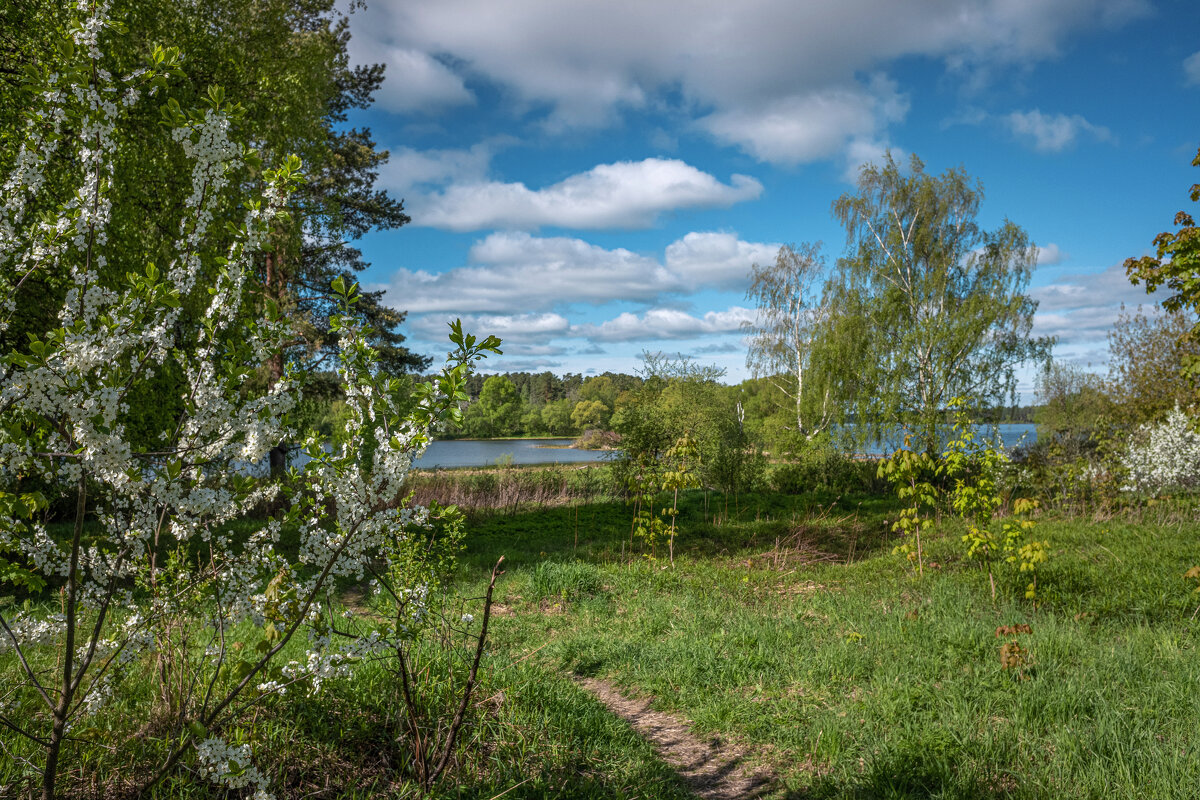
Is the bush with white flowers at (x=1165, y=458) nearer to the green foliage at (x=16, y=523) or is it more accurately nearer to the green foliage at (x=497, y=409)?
the green foliage at (x=16, y=523)

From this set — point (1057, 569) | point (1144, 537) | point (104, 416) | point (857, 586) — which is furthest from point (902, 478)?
point (104, 416)

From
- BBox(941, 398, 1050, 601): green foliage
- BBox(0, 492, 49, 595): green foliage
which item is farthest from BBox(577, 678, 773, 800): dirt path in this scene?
BBox(941, 398, 1050, 601): green foliage

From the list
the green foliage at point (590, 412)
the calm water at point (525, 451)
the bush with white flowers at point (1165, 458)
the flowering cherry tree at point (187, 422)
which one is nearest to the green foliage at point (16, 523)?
the flowering cherry tree at point (187, 422)

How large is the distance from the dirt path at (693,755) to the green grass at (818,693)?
4.4 inches

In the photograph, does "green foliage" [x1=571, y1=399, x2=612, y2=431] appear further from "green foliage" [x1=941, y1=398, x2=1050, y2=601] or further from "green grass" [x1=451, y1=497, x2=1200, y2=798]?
"green foliage" [x1=941, y1=398, x2=1050, y2=601]

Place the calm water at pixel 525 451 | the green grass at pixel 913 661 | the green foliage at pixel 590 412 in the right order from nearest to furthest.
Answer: the green grass at pixel 913 661, the calm water at pixel 525 451, the green foliage at pixel 590 412

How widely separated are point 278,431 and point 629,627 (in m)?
4.38

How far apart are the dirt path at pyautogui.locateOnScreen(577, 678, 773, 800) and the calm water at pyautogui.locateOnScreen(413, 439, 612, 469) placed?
25.9m

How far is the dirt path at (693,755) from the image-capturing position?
11.0 ft

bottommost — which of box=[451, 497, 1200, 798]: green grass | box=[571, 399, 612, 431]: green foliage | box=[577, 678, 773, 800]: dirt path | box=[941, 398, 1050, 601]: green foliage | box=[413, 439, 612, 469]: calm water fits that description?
box=[413, 439, 612, 469]: calm water

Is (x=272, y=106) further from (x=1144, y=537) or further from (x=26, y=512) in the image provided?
(x=1144, y=537)

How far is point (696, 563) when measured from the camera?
8.68 metres

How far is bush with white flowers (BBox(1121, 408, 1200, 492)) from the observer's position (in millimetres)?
11031

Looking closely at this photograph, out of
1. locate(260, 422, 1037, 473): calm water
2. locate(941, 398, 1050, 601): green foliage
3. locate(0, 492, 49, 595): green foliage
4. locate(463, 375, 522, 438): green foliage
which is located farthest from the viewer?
locate(463, 375, 522, 438): green foliage
